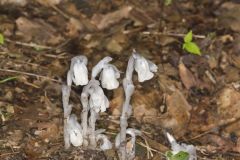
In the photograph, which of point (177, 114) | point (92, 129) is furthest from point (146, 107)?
point (92, 129)

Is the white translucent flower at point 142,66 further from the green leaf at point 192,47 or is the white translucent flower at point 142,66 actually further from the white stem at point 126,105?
the green leaf at point 192,47

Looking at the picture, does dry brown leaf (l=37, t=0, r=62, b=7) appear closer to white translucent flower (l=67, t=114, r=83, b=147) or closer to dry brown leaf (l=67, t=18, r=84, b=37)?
dry brown leaf (l=67, t=18, r=84, b=37)

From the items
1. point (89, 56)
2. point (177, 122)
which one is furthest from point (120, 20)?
point (177, 122)

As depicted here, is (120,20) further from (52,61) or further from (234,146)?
(234,146)

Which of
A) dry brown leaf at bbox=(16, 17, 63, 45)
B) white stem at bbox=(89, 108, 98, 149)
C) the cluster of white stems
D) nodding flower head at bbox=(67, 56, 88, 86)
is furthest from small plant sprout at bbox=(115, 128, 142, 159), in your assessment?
dry brown leaf at bbox=(16, 17, 63, 45)

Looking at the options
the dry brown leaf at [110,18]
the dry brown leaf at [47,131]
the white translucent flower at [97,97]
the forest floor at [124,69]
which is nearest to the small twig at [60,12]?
the forest floor at [124,69]

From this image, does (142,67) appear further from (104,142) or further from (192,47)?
(192,47)
